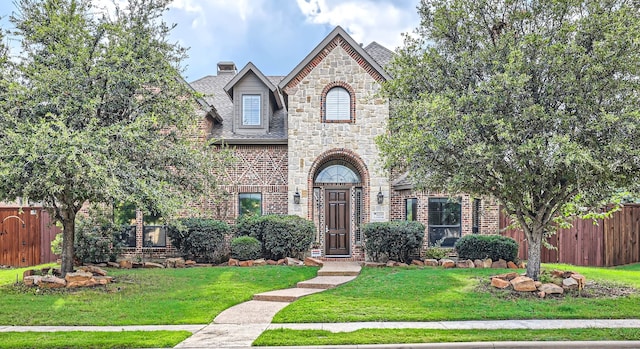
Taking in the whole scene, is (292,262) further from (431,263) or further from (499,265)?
(499,265)

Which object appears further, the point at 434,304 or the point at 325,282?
the point at 325,282

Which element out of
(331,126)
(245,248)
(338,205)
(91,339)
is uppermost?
(331,126)

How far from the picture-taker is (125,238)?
18.2 m

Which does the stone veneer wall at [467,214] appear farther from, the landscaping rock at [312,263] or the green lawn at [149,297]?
the green lawn at [149,297]

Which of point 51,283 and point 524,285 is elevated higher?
point 524,285

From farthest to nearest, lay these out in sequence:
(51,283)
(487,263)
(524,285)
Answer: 1. (487,263)
2. (51,283)
3. (524,285)

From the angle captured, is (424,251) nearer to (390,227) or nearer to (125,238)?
(390,227)

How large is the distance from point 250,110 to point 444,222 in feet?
25.8

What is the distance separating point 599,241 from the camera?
1661 cm

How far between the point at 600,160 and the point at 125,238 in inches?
579

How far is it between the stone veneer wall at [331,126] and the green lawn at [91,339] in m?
10.2

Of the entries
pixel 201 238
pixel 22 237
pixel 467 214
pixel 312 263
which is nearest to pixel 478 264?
pixel 467 214

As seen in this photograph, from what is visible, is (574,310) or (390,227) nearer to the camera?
(574,310)

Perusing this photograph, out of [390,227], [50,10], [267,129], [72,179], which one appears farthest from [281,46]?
[72,179]
